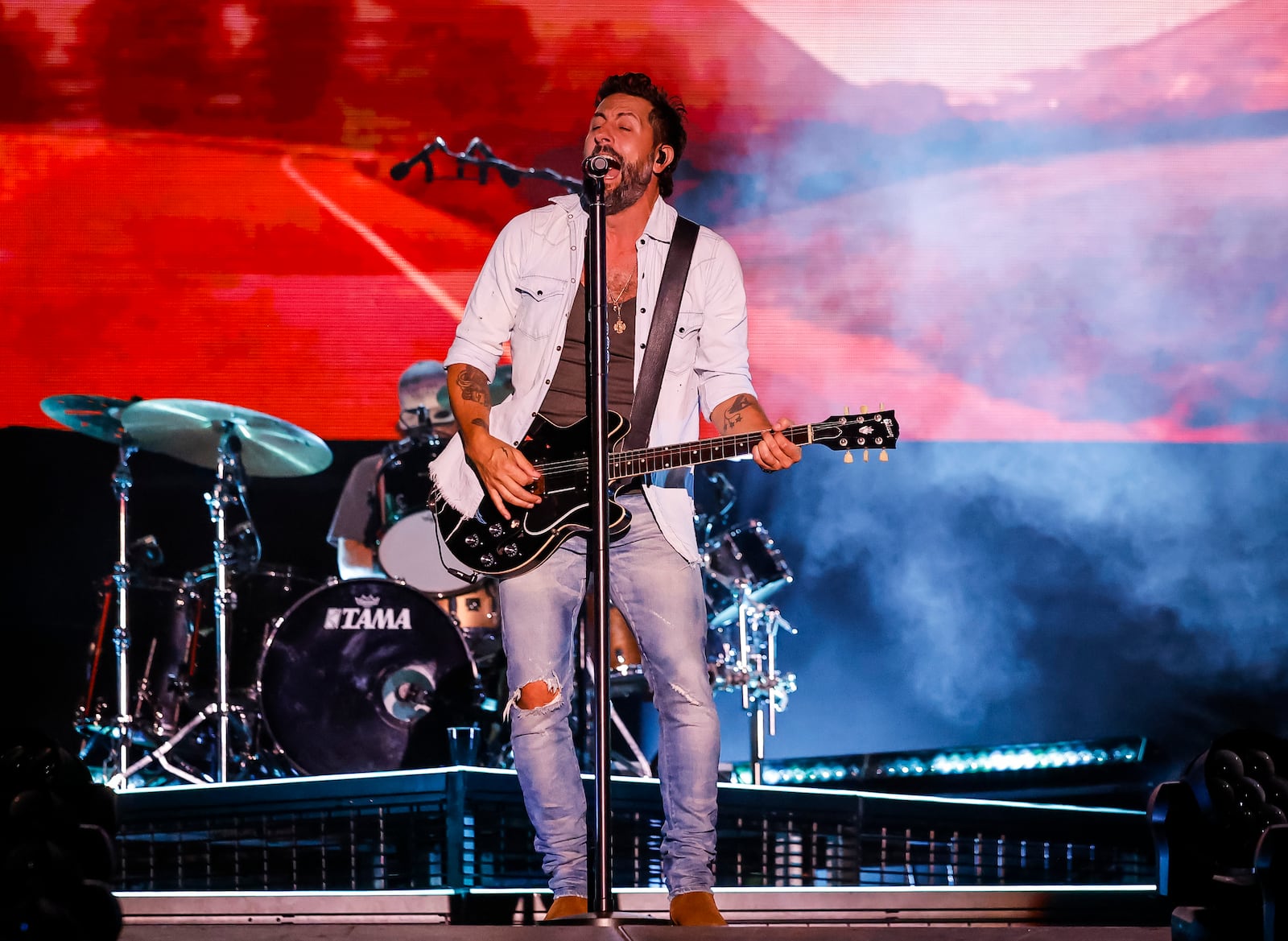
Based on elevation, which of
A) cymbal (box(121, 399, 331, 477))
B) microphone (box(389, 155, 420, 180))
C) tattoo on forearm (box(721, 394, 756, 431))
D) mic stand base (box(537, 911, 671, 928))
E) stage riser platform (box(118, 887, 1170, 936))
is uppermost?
microphone (box(389, 155, 420, 180))

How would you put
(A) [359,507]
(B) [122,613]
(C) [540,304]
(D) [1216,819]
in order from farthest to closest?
(A) [359,507], (B) [122,613], (C) [540,304], (D) [1216,819]

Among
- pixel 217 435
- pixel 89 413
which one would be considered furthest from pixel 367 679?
pixel 89 413

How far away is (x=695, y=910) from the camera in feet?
9.50

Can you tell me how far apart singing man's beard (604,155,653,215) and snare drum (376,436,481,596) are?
7.75 feet

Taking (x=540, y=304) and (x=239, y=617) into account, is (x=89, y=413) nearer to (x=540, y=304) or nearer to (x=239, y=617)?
(x=239, y=617)

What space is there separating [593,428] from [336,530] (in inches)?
131

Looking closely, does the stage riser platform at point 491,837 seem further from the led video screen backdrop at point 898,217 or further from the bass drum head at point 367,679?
the led video screen backdrop at point 898,217

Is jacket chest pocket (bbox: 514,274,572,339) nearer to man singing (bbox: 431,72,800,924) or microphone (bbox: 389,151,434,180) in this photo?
man singing (bbox: 431,72,800,924)

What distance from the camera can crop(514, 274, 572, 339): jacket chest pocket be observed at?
10.7ft

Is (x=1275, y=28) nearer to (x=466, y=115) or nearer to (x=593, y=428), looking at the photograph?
(x=466, y=115)

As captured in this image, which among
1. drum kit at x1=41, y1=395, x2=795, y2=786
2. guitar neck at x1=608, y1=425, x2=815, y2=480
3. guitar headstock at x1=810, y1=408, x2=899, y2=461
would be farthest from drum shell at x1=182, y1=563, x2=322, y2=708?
guitar headstock at x1=810, y1=408, x2=899, y2=461

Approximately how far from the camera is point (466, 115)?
5695 mm

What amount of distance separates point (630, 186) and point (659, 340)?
0.39 metres

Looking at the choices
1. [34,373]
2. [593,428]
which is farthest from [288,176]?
[593,428]
